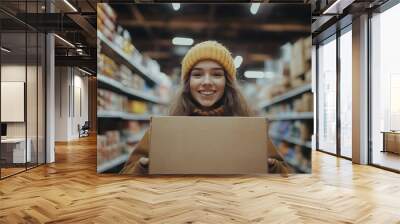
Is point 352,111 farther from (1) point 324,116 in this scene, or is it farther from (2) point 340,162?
(1) point 324,116

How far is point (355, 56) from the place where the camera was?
7.81 meters

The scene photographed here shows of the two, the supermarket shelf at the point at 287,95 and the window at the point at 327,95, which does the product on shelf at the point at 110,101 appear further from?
the window at the point at 327,95

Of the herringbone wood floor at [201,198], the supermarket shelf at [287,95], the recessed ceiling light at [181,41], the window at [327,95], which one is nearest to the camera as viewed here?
the herringbone wood floor at [201,198]

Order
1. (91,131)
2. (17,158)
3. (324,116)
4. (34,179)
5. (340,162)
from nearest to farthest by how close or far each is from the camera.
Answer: (34,179) → (17,158) → (340,162) → (324,116) → (91,131)

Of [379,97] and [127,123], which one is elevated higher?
[379,97]

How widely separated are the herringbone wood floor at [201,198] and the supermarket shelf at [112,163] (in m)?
0.20

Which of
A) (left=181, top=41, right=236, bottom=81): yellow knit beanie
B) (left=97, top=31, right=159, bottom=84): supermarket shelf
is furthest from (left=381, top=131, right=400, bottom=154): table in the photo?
(left=97, top=31, right=159, bottom=84): supermarket shelf

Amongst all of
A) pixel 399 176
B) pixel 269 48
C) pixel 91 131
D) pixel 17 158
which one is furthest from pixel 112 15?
pixel 91 131

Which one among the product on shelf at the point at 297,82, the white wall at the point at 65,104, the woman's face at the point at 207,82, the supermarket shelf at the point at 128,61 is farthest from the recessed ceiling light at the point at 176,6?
the white wall at the point at 65,104

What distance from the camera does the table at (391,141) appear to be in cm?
701

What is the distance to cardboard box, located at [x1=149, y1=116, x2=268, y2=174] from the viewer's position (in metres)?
6.23

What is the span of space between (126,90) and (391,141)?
519 cm

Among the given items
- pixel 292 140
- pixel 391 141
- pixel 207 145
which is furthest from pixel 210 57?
pixel 391 141

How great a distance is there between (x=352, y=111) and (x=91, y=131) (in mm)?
15836
